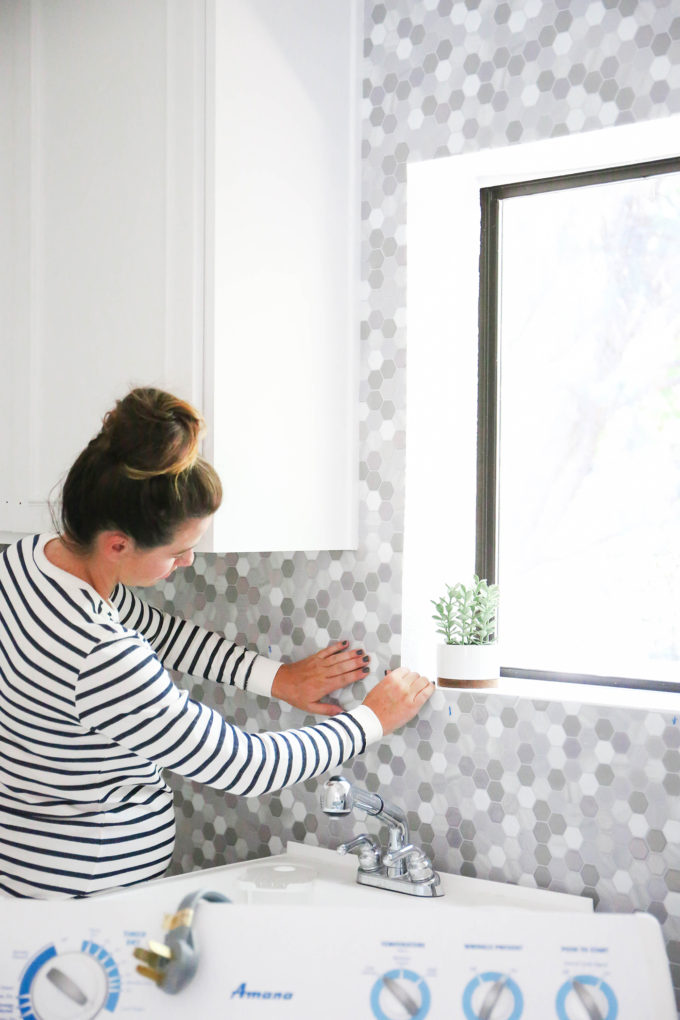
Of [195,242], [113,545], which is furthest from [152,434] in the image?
[195,242]

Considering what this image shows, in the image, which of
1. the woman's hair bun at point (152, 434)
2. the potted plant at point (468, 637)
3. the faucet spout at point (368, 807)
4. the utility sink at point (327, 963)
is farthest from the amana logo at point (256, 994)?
the potted plant at point (468, 637)

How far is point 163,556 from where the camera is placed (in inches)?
61.8

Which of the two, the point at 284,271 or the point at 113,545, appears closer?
the point at 113,545

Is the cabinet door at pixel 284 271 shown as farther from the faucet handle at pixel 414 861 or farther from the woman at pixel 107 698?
the faucet handle at pixel 414 861

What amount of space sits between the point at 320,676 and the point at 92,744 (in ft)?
1.62

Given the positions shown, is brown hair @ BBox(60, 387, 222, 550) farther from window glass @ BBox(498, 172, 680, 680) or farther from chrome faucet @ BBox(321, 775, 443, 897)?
window glass @ BBox(498, 172, 680, 680)

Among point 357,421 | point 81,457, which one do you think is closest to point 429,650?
point 357,421

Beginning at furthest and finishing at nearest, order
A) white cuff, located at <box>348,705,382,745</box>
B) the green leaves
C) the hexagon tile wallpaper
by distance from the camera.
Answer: the green leaves
white cuff, located at <box>348,705,382,745</box>
the hexagon tile wallpaper

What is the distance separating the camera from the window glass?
1.83 m

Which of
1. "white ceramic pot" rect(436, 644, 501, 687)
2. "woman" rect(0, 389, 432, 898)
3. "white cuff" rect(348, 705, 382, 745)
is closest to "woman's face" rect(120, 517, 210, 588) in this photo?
"woman" rect(0, 389, 432, 898)

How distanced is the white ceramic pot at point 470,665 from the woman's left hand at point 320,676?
0.54 feet

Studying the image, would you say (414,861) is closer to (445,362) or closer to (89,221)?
(445,362)

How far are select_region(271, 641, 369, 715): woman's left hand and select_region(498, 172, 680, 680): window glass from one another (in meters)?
0.31

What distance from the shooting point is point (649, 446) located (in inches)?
72.8
